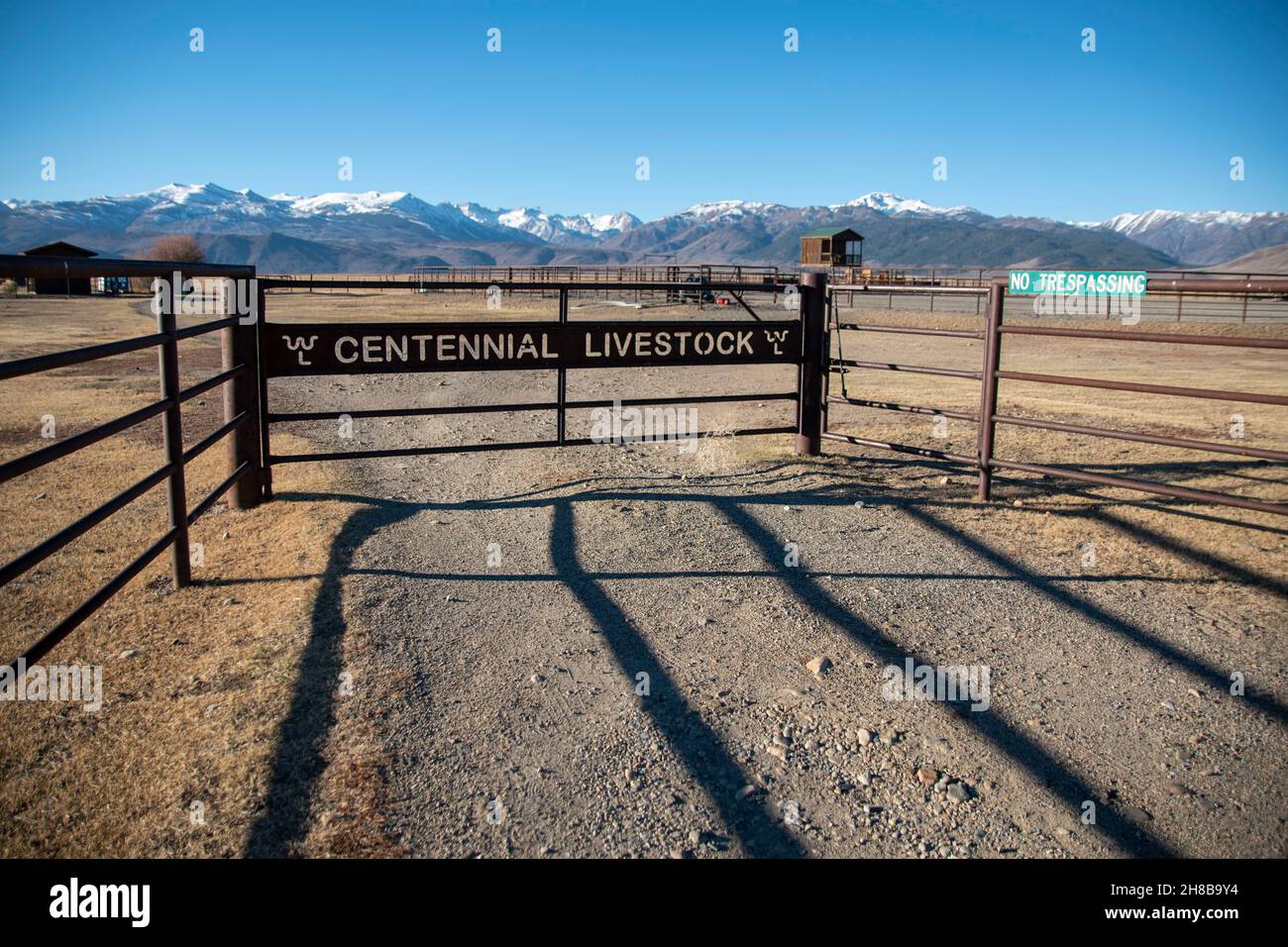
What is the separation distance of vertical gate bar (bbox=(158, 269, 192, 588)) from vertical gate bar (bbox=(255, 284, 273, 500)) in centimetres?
140

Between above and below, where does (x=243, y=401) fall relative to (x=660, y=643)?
above

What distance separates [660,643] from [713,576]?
96 cm

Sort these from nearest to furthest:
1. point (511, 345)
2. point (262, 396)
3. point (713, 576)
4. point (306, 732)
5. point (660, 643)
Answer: point (306, 732) → point (660, 643) → point (713, 576) → point (262, 396) → point (511, 345)

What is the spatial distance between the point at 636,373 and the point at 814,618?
10.4 meters

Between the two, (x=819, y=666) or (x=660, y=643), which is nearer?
(x=819, y=666)

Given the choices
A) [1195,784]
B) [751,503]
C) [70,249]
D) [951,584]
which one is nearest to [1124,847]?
[1195,784]

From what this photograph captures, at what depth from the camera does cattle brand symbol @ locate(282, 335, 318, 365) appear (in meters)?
6.41

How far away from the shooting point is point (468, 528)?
5848mm

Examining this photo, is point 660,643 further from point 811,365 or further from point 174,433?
point 811,365

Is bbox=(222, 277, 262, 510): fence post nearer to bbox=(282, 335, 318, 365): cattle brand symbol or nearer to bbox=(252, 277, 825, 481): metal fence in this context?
bbox=(252, 277, 825, 481): metal fence

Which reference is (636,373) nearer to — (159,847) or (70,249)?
(159,847)

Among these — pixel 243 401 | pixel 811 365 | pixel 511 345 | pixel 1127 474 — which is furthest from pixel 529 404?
pixel 1127 474

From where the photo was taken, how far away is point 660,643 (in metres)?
4.18

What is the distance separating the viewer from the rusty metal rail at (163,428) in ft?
10.4
